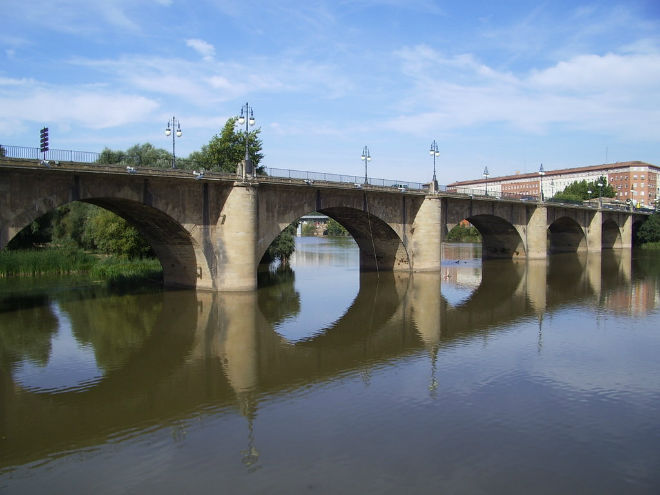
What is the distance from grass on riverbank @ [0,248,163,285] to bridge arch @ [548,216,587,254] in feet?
157

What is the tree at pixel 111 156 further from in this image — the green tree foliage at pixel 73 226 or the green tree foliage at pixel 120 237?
the green tree foliage at pixel 120 237

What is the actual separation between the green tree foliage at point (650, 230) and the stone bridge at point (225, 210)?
3953 cm

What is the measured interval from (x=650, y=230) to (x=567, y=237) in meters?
19.1

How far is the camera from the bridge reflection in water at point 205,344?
11148 millimetres

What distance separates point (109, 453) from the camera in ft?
31.0

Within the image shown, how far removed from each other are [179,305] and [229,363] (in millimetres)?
10094

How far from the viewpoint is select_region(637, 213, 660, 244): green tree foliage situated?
75.6 meters

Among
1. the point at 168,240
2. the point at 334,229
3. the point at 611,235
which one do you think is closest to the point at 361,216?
the point at 168,240

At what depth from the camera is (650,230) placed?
76.1 meters

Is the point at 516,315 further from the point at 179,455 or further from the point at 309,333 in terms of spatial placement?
the point at 179,455

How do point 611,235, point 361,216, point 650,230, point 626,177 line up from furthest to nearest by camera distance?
1. point 626,177
2. point 650,230
3. point 611,235
4. point 361,216

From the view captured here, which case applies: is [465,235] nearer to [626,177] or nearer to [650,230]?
[650,230]

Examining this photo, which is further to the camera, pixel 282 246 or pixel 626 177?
pixel 626 177

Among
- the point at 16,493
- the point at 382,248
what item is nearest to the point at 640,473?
the point at 16,493
